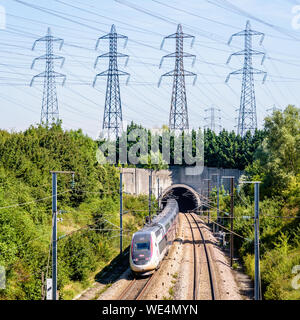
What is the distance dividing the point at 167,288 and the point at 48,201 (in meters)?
15.7

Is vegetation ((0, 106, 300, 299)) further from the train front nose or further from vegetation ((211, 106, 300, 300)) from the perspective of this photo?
the train front nose

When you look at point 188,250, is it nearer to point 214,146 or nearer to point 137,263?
point 137,263

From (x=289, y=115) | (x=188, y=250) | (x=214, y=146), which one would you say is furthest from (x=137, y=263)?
(x=214, y=146)

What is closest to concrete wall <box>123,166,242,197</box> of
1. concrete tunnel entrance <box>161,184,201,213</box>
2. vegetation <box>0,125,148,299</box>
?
concrete tunnel entrance <box>161,184,201,213</box>

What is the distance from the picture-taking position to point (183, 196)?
259 feet

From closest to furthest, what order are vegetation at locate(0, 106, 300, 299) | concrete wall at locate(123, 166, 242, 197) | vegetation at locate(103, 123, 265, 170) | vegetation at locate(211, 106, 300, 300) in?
vegetation at locate(0, 106, 300, 299) < vegetation at locate(211, 106, 300, 300) < concrete wall at locate(123, 166, 242, 197) < vegetation at locate(103, 123, 265, 170)

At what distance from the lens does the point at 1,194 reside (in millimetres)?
28094

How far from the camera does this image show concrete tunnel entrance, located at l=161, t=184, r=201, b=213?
68.5 metres

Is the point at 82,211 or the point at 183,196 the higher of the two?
the point at 82,211

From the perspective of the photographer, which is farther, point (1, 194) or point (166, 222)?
point (166, 222)

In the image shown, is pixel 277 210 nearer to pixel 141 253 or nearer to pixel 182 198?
pixel 141 253

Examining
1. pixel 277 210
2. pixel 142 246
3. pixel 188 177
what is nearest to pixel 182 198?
pixel 188 177
